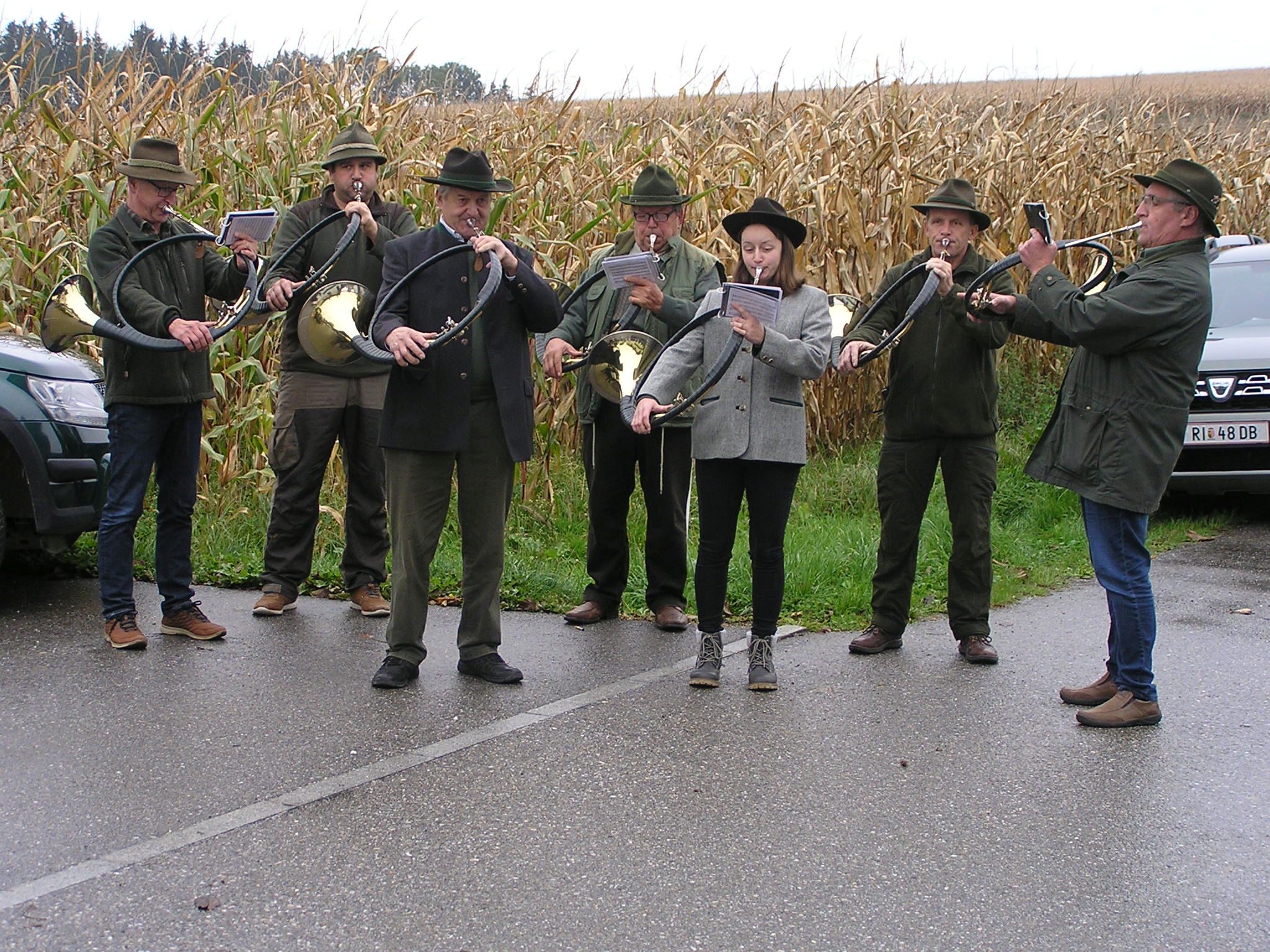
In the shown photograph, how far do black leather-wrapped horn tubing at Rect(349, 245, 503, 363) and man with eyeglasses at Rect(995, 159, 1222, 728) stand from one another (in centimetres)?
209

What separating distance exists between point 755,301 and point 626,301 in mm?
1608

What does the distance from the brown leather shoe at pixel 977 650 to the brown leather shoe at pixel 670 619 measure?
4.36ft

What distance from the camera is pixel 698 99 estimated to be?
36.9 feet

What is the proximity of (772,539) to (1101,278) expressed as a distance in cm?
173

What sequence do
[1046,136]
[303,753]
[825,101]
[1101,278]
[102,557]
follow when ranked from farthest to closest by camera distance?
[1046,136]
[825,101]
[102,557]
[1101,278]
[303,753]

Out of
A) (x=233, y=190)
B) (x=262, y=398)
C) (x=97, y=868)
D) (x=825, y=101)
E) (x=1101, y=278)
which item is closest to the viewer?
(x=97, y=868)

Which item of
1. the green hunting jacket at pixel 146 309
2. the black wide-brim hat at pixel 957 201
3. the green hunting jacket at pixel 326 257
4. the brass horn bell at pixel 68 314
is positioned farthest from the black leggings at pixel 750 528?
the brass horn bell at pixel 68 314

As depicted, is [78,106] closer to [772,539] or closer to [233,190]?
[233,190]

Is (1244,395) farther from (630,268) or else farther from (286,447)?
(286,447)

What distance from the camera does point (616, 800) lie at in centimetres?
426

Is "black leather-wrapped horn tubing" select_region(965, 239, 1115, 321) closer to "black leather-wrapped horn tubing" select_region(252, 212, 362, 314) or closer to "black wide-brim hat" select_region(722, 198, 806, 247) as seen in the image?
"black wide-brim hat" select_region(722, 198, 806, 247)

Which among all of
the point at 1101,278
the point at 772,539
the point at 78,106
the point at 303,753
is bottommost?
the point at 303,753

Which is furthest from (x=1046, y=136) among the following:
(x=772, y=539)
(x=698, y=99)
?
(x=772, y=539)

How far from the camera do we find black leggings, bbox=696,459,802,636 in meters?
5.60
